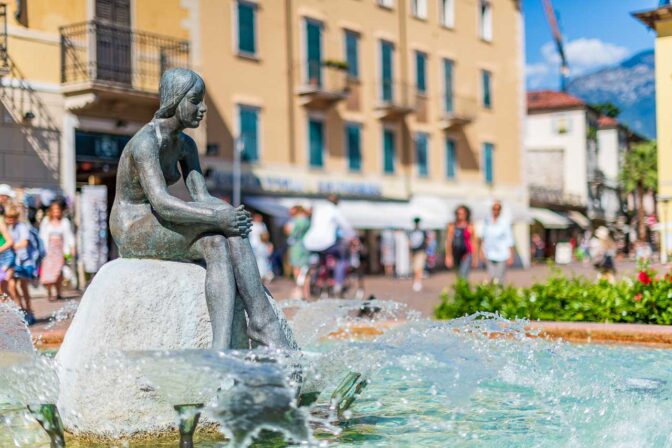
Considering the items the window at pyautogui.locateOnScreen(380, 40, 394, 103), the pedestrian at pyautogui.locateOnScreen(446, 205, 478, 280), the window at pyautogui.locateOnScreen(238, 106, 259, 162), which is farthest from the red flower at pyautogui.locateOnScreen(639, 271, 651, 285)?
the window at pyautogui.locateOnScreen(380, 40, 394, 103)

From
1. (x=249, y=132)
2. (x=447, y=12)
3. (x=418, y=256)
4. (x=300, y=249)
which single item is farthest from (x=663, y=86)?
(x=447, y=12)

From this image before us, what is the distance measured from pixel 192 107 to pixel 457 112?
104 feet

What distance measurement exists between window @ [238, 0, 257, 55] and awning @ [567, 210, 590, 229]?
34.6 m

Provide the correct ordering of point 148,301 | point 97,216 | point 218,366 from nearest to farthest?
point 218,366 → point 148,301 → point 97,216

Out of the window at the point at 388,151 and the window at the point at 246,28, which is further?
the window at the point at 388,151

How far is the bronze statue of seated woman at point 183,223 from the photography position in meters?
4.62

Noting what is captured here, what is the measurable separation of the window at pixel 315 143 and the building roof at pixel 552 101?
1524 inches

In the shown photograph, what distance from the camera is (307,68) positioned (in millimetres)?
29328

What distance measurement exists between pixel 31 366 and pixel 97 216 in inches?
589

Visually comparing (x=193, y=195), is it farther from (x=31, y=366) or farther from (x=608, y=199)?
(x=608, y=199)

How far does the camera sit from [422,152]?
3497cm

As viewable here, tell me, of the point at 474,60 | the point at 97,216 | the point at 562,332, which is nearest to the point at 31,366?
the point at 562,332

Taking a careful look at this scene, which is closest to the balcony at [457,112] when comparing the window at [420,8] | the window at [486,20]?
the window at [420,8]

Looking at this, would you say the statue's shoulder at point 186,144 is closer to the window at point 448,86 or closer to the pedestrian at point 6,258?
the pedestrian at point 6,258
